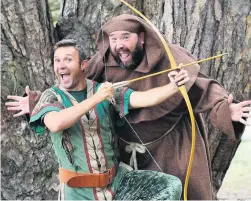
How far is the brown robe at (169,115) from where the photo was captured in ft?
8.05

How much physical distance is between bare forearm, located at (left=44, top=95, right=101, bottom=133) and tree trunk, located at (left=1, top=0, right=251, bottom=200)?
2.08ft

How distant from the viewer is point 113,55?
8.09ft

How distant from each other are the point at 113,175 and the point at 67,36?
2.71 ft

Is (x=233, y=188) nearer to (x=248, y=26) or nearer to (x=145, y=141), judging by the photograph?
(x=248, y=26)

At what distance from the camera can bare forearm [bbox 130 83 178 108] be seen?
2.28 m

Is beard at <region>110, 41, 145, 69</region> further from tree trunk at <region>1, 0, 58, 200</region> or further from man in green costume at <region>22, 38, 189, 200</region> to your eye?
tree trunk at <region>1, 0, 58, 200</region>

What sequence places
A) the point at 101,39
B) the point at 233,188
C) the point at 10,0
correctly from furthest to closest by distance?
the point at 233,188
the point at 10,0
the point at 101,39

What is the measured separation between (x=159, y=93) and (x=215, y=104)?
0.27 m

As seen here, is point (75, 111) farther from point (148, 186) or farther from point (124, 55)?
point (148, 186)

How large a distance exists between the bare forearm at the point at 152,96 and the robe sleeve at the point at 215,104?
24cm

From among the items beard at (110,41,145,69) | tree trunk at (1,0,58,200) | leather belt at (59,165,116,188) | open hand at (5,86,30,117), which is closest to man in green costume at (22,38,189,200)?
leather belt at (59,165,116,188)

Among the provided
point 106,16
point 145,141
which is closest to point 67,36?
point 106,16

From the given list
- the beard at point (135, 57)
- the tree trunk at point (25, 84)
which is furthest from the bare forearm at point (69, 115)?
the tree trunk at point (25, 84)

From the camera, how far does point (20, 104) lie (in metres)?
2.65
